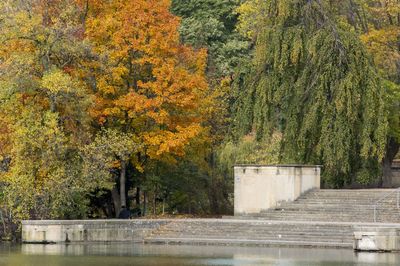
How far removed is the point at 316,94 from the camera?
51438mm

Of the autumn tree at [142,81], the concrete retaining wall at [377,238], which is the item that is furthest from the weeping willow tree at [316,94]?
the concrete retaining wall at [377,238]

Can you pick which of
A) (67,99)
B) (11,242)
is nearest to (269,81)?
(67,99)

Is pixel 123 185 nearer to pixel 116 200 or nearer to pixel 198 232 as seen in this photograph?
pixel 116 200

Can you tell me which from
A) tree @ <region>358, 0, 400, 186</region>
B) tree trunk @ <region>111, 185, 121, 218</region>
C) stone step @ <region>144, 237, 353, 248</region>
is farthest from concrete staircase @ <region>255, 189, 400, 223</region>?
tree @ <region>358, 0, 400, 186</region>

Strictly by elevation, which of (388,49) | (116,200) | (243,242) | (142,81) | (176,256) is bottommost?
(176,256)

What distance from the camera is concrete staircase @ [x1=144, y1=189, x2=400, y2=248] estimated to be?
42094 millimetres

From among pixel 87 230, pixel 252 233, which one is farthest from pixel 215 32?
pixel 252 233

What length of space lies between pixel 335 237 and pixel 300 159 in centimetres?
1136

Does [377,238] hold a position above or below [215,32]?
below

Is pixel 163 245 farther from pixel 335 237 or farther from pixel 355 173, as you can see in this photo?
pixel 355 173

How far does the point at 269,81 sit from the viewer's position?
173 feet

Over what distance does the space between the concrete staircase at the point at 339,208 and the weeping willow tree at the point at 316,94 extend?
3324 mm

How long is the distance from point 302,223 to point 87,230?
27.8 ft

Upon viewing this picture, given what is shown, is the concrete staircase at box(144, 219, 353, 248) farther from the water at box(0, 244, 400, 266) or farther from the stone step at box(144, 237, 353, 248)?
the water at box(0, 244, 400, 266)
